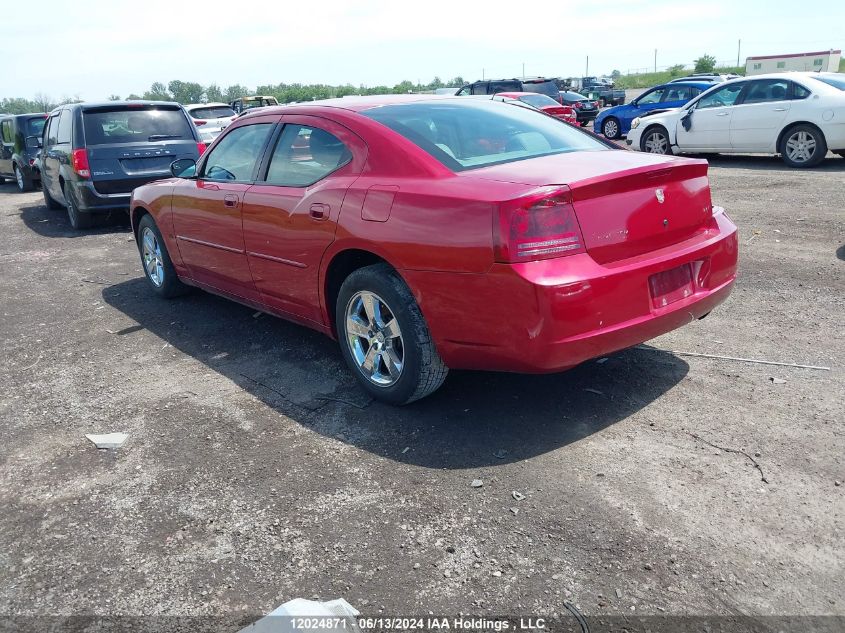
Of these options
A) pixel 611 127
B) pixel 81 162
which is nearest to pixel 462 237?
pixel 81 162

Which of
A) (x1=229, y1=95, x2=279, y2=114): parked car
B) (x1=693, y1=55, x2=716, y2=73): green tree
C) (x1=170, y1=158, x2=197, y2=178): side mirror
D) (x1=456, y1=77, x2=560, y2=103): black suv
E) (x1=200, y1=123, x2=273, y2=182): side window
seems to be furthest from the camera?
(x1=693, y1=55, x2=716, y2=73): green tree

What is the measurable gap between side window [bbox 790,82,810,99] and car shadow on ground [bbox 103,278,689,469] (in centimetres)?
969

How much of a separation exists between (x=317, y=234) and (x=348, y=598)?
87.5 inches

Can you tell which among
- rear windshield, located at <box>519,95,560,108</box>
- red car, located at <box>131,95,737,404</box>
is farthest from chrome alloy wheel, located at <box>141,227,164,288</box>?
rear windshield, located at <box>519,95,560,108</box>

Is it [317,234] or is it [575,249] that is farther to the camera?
[317,234]

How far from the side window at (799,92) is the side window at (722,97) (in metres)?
0.98

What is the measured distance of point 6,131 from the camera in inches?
697

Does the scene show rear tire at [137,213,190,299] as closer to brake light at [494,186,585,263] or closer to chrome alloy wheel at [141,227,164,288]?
chrome alloy wheel at [141,227,164,288]

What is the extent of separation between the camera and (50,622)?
264cm

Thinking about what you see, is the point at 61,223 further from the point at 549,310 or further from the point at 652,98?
the point at 652,98

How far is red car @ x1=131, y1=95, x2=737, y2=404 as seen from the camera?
339 centimetres

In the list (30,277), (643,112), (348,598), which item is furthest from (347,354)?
(643,112)

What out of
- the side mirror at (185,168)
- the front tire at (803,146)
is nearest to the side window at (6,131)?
the side mirror at (185,168)

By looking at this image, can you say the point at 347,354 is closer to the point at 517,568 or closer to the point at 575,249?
the point at 575,249
